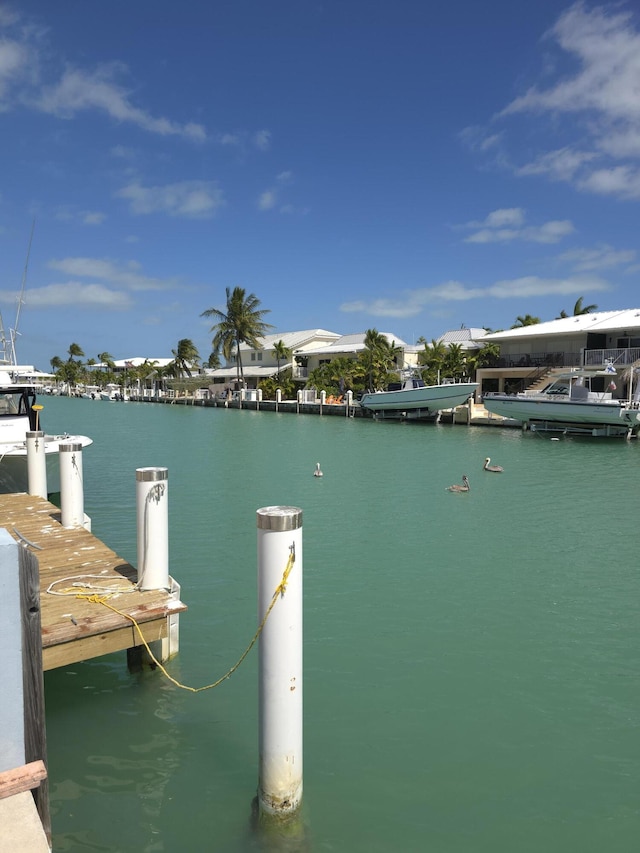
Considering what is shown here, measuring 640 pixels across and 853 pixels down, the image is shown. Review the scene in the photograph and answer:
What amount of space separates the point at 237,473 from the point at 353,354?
142 feet

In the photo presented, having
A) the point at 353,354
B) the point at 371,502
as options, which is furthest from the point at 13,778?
the point at 353,354

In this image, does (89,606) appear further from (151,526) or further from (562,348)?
(562,348)

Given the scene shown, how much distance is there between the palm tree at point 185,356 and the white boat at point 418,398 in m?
52.9

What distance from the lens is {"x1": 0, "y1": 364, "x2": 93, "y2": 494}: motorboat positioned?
502 inches

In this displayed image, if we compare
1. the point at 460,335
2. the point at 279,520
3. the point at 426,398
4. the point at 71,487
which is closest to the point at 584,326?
the point at 426,398

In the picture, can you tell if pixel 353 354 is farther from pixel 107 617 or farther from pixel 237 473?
pixel 107 617

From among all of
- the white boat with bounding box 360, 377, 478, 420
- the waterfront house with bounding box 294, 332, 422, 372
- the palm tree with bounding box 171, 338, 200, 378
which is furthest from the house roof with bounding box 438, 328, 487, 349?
the palm tree with bounding box 171, 338, 200, 378

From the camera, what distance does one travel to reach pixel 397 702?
224 inches

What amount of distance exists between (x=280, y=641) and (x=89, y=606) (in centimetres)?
252

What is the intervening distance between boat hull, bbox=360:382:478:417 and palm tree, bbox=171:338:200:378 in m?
53.7

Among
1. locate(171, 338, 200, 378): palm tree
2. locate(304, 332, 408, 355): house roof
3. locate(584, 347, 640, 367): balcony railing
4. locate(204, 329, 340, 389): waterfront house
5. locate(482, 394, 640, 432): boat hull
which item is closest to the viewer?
locate(482, 394, 640, 432): boat hull

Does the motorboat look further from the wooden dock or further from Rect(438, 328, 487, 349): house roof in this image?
Rect(438, 328, 487, 349): house roof

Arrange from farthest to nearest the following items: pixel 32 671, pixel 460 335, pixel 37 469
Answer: pixel 460 335, pixel 37 469, pixel 32 671

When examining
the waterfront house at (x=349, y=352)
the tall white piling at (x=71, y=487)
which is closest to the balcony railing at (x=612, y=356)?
the waterfront house at (x=349, y=352)
